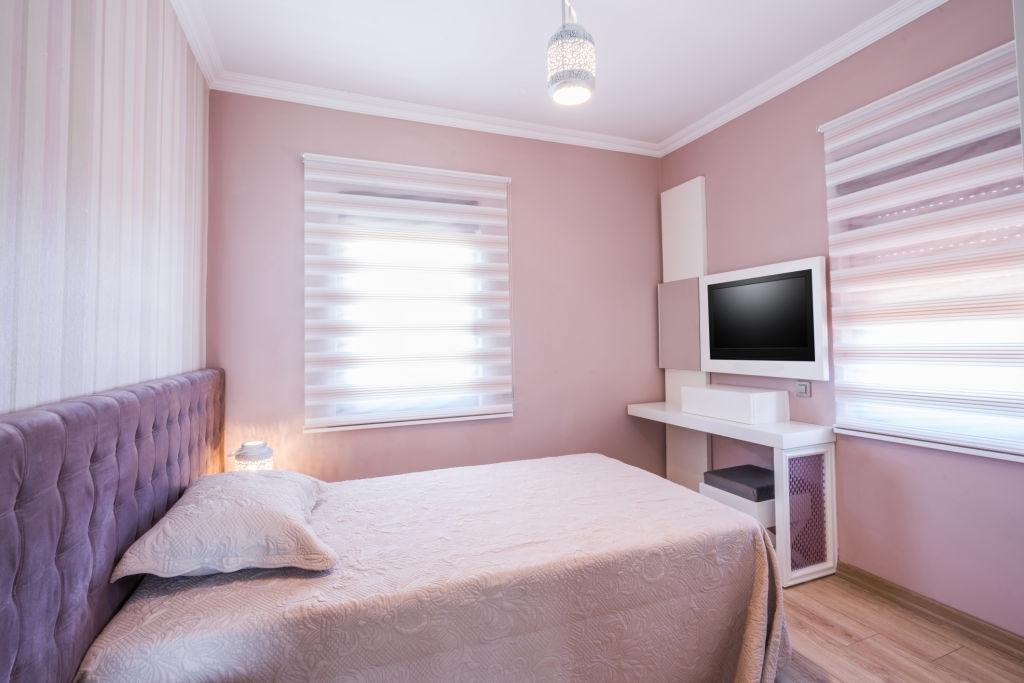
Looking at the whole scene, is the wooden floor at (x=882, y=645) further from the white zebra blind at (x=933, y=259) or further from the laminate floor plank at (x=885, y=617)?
the white zebra blind at (x=933, y=259)

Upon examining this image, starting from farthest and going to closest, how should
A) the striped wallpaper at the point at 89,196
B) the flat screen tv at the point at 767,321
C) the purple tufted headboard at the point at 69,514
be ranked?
the flat screen tv at the point at 767,321, the striped wallpaper at the point at 89,196, the purple tufted headboard at the point at 69,514

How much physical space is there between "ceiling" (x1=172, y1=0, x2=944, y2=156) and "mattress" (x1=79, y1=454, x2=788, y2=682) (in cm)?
232

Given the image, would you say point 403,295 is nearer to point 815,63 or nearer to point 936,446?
point 815,63

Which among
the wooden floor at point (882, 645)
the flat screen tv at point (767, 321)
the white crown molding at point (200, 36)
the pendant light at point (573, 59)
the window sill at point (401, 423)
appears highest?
the white crown molding at point (200, 36)

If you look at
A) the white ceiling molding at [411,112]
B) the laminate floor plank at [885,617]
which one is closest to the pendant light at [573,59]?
the white ceiling molding at [411,112]

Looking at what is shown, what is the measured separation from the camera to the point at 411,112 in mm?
3156

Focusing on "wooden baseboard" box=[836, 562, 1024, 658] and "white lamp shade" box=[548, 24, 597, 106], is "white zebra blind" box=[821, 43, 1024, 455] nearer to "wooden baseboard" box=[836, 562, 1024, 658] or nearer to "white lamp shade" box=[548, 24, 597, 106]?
"wooden baseboard" box=[836, 562, 1024, 658]

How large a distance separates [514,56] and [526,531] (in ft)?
8.07

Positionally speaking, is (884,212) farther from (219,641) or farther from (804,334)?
(219,641)

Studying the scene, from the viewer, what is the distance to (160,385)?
1.63 meters

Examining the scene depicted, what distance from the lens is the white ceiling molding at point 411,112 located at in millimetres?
2822

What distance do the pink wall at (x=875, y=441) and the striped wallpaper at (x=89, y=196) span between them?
10.7 ft

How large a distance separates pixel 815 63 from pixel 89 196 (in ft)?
11.3

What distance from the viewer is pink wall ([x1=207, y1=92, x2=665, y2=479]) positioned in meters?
2.79
